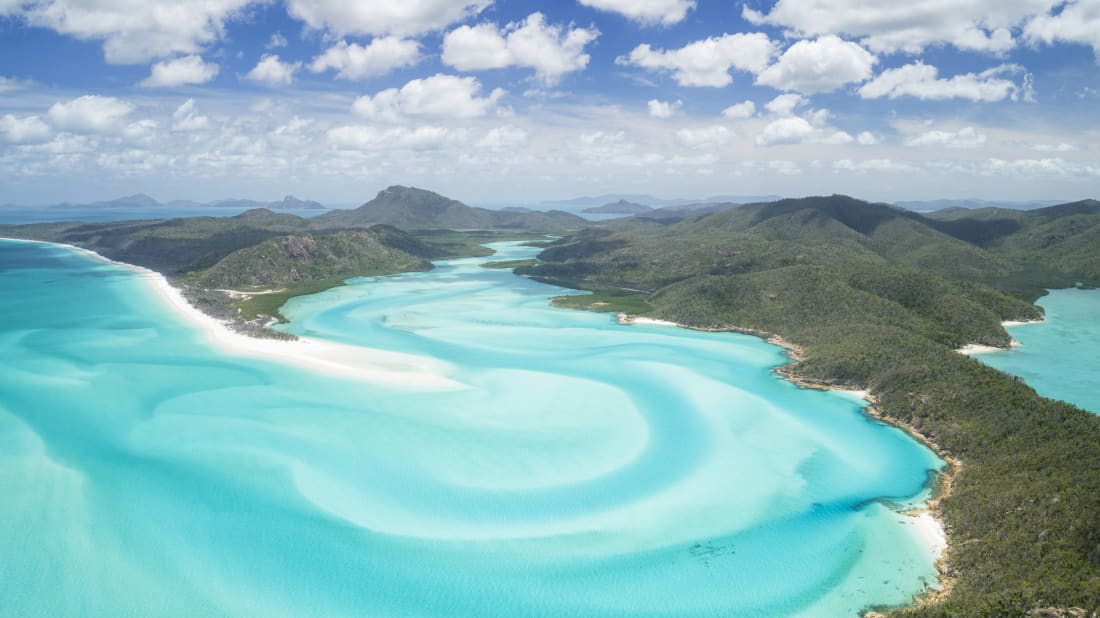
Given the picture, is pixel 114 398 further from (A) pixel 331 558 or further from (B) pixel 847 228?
(B) pixel 847 228

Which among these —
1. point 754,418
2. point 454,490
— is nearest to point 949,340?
point 754,418

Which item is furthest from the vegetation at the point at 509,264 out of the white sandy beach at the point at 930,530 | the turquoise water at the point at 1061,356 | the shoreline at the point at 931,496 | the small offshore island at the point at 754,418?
the white sandy beach at the point at 930,530

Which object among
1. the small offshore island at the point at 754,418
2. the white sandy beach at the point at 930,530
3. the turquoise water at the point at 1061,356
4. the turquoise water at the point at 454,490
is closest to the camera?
the small offshore island at the point at 754,418

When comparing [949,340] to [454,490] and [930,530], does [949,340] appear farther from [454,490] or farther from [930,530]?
[454,490]

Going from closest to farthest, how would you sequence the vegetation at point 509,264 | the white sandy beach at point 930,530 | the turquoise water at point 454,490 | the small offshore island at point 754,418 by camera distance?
the small offshore island at point 754,418 → the turquoise water at point 454,490 → the white sandy beach at point 930,530 → the vegetation at point 509,264

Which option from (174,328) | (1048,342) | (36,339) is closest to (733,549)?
(1048,342)

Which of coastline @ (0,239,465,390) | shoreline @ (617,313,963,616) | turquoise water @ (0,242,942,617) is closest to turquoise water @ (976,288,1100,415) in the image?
shoreline @ (617,313,963,616)

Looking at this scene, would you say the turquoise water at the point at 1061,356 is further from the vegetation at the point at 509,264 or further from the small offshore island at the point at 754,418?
the vegetation at the point at 509,264
